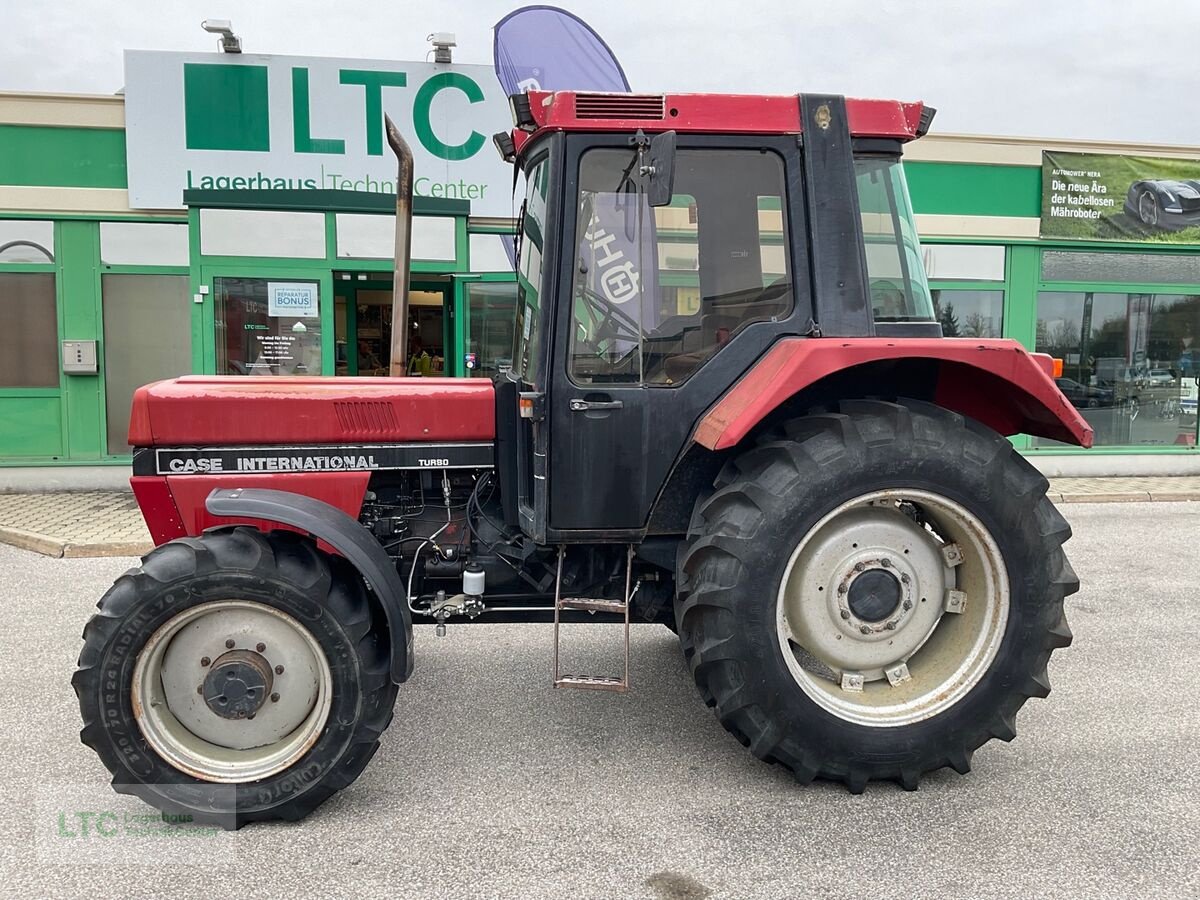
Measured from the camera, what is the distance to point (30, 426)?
386 inches

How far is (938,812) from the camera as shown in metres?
3.13

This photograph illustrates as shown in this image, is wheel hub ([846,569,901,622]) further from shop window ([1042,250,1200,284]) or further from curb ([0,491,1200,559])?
shop window ([1042,250,1200,284])

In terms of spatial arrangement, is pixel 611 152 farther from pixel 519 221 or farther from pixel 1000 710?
pixel 1000 710

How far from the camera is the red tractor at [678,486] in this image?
9.98ft

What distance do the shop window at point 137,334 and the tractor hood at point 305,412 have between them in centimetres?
709

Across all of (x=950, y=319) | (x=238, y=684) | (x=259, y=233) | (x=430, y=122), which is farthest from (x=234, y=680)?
(x=950, y=319)

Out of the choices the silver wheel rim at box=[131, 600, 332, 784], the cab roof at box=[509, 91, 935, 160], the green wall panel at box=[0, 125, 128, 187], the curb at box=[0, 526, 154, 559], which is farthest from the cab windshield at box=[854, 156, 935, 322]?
the green wall panel at box=[0, 125, 128, 187]

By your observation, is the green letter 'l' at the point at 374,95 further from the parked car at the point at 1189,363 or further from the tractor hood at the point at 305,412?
the parked car at the point at 1189,363

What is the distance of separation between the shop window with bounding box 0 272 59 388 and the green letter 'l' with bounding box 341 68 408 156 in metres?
3.82

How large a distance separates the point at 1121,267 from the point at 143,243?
1161 cm

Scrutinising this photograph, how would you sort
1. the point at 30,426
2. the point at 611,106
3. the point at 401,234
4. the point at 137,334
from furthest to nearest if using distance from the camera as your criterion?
the point at 137,334, the point at 30,426, the point at 401,234, the point at 611,106

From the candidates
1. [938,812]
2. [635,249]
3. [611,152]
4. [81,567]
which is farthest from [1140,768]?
[81,567]

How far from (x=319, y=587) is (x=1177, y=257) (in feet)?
39.0

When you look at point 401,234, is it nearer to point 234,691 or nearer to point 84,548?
point 234,691
